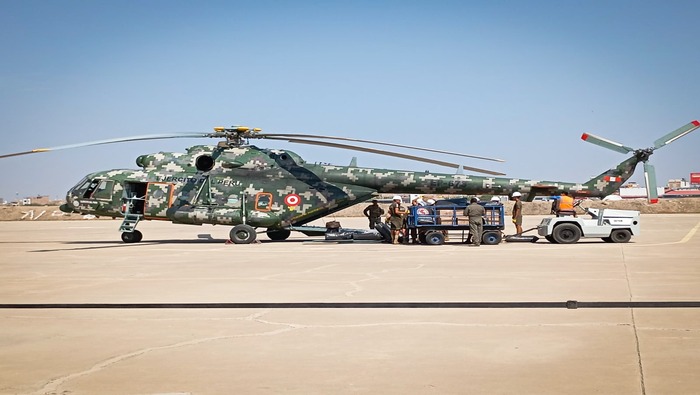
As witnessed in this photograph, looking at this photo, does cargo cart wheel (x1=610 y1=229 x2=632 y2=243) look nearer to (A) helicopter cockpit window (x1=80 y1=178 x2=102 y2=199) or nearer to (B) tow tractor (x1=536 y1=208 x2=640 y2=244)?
(B) tow tractor (x1=536 y1=208 x2=640 y2=244)

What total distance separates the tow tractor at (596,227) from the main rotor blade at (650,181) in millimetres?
722

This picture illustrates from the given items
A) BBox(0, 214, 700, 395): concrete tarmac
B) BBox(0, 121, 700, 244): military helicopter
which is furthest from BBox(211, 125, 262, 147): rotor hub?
BBox(0, 214, 700, 395): concrete tarmac

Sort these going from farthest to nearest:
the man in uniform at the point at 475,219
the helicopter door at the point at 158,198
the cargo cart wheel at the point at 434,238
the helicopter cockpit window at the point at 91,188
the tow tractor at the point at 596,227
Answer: the helicopter cockpit window at the point at 91,188 < the helicopter door at the point at 158,198 < the cargo cart wheel at the point at 434,238 < the tow tractor at the point at 596,227 < the man in uniform at the point at 475,219

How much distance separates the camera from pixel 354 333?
25.0ft

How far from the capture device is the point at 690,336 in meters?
7.09

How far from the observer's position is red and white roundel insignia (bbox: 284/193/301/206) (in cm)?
2545

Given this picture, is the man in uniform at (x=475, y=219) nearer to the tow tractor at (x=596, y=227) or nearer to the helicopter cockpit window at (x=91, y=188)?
the tow tractor at (x=596, y=227)

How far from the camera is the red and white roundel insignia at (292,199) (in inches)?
1002

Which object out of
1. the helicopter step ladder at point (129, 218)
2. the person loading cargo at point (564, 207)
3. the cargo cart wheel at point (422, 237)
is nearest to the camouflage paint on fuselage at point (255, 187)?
the helicopter step ladder at point (129, 218)

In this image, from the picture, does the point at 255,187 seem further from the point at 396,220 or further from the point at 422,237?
the point at 422,237

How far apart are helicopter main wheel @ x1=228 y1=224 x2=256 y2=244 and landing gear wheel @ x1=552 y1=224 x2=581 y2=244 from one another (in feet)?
32.4

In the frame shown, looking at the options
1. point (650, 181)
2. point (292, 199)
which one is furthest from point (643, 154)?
point (292, 199)

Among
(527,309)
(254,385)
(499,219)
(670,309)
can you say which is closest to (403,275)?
(527,309)

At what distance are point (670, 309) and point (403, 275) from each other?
5.47 meters
